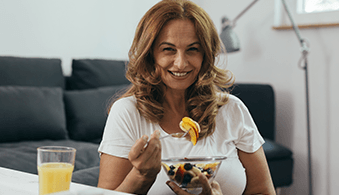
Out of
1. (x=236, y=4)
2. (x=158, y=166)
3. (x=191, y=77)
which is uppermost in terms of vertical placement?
(x=236, y=4)

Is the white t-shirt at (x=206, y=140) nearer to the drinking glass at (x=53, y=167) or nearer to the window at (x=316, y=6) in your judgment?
the drinking glass at (x=53, y=167)

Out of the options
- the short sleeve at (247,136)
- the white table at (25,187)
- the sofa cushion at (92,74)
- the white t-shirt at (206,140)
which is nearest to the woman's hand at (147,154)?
the white table at (25,187)

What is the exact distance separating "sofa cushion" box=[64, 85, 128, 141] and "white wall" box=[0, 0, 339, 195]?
438mm

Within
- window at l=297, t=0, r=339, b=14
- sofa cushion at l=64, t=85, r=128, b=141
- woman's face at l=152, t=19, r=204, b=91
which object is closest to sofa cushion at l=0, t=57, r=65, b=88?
sofa cushion at l=64, t=85, r=128, b=141

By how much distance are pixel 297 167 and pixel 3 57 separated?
2228mm

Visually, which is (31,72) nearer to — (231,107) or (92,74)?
(92,74)

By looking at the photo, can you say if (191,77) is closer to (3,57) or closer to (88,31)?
(3,57)

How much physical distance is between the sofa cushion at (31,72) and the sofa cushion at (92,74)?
14 centimetres

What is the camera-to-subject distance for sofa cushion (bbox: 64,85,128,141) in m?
2.43

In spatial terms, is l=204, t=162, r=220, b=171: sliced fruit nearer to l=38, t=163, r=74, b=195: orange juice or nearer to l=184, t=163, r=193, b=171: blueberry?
l=184, t=163, r=193, b=171: blueberry

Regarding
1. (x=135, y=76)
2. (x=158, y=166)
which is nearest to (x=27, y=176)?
(x=158, y=166)

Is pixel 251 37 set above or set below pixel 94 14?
below

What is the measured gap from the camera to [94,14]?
298cm

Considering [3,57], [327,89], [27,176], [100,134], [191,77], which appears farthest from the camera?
[327,89]
